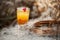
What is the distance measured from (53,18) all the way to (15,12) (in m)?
0.26

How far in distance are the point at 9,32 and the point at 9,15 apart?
11cm

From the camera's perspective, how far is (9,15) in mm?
1046

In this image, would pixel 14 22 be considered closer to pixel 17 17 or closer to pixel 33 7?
pixel 17 17

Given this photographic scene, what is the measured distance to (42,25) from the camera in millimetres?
1055

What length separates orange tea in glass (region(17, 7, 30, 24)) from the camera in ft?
3.44

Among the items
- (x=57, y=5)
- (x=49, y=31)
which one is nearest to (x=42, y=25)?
(x=49, y=31)

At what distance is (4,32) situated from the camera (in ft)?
3.37

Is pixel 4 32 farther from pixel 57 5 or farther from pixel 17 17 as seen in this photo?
pixel 57 5

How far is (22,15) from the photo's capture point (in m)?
1.06

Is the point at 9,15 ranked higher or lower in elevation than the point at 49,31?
higher

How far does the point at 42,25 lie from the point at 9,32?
0.23 m

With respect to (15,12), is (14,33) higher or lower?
lower

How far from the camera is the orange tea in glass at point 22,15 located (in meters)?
1.05

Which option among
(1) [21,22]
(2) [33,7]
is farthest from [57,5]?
(1) [21,22]
